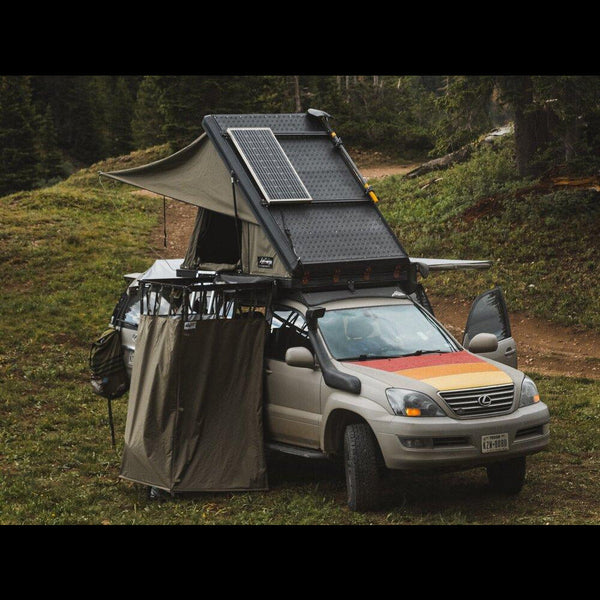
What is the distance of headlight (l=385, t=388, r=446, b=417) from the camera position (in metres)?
8.16

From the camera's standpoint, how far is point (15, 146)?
160 feet

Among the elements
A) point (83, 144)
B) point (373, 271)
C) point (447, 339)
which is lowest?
point (447, 339)

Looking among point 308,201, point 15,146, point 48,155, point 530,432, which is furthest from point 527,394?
point 48,155

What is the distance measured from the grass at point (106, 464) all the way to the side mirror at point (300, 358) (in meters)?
1.25

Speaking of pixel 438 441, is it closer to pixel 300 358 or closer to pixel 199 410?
pixel 300 358

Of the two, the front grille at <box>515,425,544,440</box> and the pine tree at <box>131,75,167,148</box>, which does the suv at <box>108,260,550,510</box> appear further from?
the pine tree at <box>131,75,167,148</box>

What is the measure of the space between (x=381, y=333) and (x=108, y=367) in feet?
11.1

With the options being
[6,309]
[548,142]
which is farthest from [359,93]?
[6,309]

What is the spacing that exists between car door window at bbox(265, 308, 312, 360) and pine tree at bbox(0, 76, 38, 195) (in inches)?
1555

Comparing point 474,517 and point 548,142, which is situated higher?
point 548,142

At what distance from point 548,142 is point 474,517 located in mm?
16586

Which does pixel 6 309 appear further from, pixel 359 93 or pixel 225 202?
pixel 359 93

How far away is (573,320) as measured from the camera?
17.8 metres

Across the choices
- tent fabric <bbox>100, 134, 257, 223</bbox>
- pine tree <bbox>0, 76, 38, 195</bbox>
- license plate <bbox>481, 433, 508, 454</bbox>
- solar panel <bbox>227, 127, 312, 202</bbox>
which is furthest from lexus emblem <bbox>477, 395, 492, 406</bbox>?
pine tree <bbox>0, 76, 38, 195</bbox>
